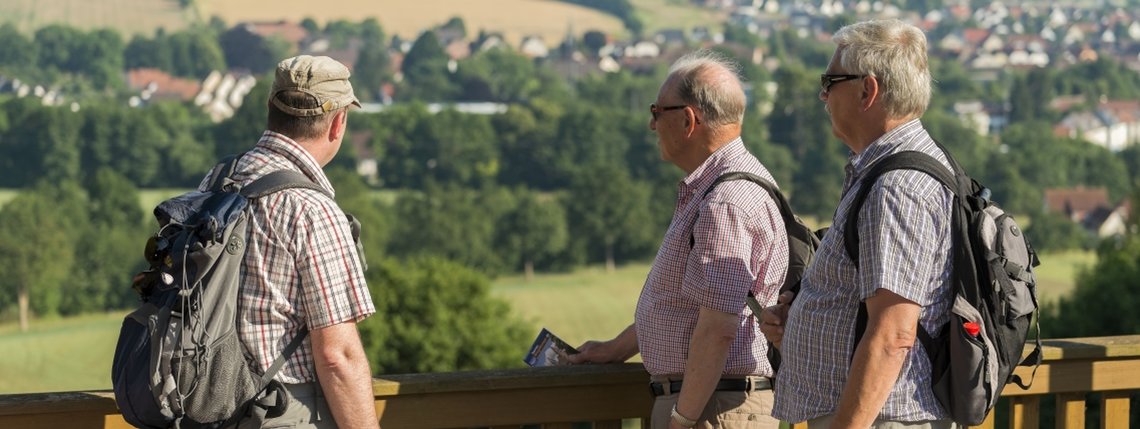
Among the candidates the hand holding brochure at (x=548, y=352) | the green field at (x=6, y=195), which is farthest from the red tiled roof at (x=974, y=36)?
the hand holding brochure at (x=548, y=352)

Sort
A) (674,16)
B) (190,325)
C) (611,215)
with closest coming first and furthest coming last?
1. (190,325)
2. (611,215)
3. (674,16)

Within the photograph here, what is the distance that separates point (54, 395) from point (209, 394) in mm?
565

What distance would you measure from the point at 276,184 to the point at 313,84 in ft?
0.61

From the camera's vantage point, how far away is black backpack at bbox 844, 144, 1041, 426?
254 centimetres

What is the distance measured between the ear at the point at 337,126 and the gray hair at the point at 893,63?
2.84ft

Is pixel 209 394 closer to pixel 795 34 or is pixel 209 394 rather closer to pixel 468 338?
pixel 468 338

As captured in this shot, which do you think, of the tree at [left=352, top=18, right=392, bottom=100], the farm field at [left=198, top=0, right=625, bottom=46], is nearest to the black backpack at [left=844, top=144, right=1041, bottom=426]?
the tree at [left=352, top=18, right=392, bottom=100]

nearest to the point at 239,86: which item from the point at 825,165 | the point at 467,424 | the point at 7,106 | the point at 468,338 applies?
the point at 7,106

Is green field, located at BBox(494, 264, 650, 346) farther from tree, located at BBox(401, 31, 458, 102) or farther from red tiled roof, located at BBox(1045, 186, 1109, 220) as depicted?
tree, located at BBox(401, 31, 458, 102)

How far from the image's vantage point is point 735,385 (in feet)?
9.96

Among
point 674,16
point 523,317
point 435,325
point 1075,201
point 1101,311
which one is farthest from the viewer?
point 674,16

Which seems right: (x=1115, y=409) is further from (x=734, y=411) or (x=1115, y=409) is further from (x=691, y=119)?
(x=691, y=119)

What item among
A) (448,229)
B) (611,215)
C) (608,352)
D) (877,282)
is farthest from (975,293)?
(611,215)

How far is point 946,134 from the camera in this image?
106375 mm
